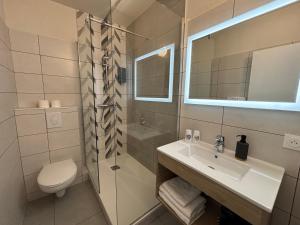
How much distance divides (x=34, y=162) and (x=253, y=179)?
2278 mm

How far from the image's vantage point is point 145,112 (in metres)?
1.92

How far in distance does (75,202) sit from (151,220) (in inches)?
38.5

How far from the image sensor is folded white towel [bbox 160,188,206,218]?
40.4 inches

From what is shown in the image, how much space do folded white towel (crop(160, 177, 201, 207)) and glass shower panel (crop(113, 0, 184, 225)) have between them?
1.56 ft

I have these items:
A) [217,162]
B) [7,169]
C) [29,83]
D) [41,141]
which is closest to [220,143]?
[217,162]

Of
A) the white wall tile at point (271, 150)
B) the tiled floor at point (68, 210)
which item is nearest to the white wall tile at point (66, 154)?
the tiled floor at point (68, 210)

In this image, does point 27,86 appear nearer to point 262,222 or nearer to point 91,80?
point 91,80

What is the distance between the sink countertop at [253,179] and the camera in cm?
65

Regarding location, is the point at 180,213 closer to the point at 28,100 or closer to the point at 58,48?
the point at 28,100

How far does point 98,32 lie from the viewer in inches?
76.2

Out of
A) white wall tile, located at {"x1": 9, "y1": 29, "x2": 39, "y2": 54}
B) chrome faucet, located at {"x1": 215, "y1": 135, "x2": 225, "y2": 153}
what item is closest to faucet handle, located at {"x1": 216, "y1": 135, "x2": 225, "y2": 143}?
chrome faucet, located at {"x1": 215, "y1": 135, "x2": 225, "y2": 153}

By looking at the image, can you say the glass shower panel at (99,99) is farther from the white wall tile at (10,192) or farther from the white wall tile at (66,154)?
the white wall tile at (10,192)

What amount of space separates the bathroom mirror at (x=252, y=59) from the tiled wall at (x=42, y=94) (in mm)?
1692

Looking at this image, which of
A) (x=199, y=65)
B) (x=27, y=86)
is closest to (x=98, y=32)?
(x=27, y=86)
